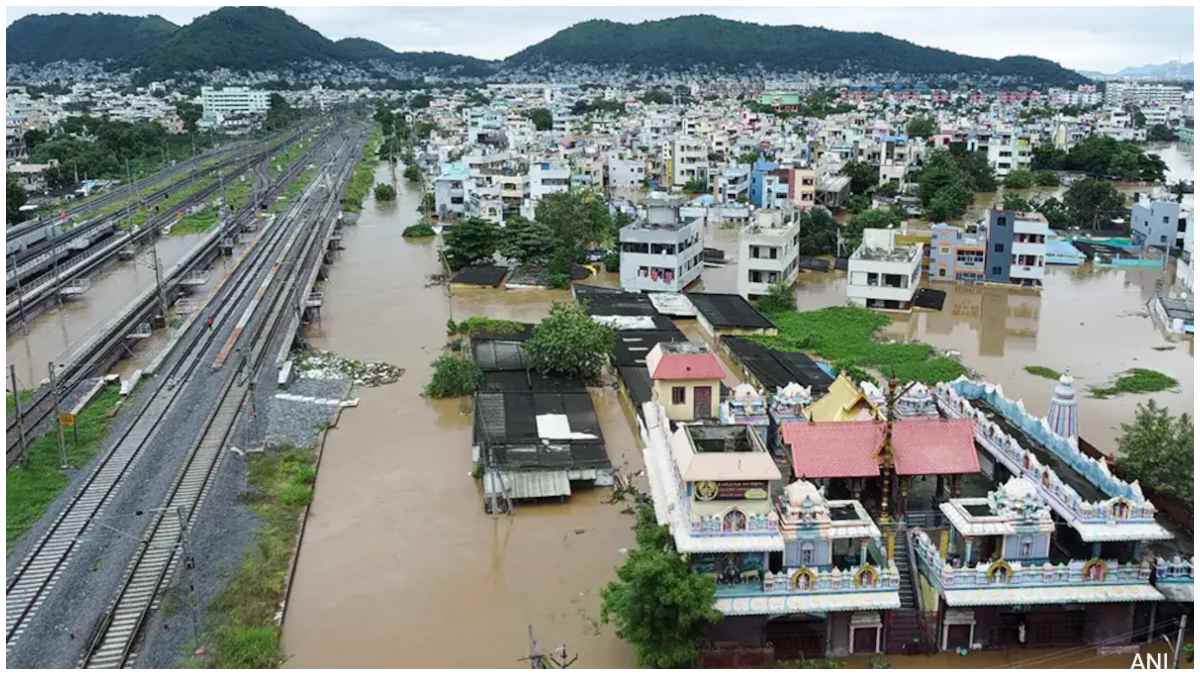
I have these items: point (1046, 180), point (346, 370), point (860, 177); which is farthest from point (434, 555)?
point (1046, 180)

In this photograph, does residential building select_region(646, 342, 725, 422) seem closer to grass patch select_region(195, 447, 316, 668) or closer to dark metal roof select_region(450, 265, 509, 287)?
grass patch select_region(195, 447, 316, 668)

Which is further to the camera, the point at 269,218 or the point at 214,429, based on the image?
the point at 269,218

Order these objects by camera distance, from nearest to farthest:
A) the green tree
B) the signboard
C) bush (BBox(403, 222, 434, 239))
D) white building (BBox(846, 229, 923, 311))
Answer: the signboard, white building (BBox(846, 229, 923, 311)), bush (BBox(403, 222, 434, 239)), the green tree

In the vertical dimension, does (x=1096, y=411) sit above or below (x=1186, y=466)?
below

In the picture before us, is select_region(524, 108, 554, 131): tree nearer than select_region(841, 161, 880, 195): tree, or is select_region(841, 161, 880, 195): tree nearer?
select_region(841, 161, 880, 195): tree

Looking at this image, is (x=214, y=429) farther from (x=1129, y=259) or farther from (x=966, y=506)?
(x=1129, y=259)

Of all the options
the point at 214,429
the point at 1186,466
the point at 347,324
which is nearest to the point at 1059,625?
the point at 1186,466

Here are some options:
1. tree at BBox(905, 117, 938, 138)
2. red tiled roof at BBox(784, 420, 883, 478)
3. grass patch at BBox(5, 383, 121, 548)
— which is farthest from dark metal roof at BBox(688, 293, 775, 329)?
tree at BBox(905, 117, 938, 138)
